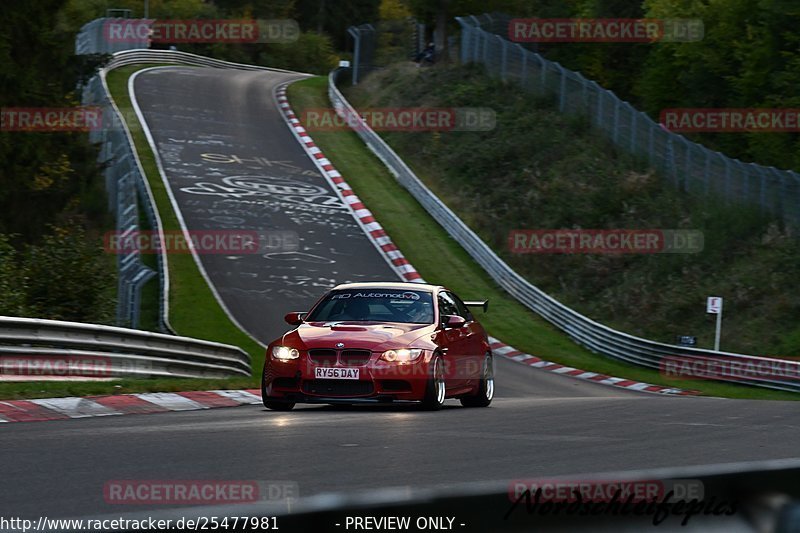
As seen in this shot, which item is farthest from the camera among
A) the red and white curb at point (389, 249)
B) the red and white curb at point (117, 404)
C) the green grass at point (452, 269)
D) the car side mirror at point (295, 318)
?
the green grass at point (452, 269)

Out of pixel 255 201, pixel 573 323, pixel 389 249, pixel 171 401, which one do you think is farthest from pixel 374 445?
pixel 255 201

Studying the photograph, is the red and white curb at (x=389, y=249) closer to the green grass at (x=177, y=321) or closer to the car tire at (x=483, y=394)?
the green grass at (x=177, y=321)

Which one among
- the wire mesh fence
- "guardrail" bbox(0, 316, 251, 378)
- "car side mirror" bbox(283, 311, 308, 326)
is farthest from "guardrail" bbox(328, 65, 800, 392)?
"car side mirror" bbox(283, 311, 308, 326)

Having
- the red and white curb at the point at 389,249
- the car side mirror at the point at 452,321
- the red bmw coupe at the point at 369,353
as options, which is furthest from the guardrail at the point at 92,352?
the red and white curb at the point at 389,249

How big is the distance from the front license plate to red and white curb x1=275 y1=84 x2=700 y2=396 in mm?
12856

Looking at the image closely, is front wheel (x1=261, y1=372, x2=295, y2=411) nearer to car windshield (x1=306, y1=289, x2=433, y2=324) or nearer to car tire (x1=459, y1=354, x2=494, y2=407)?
car windshield (x1=306, y1=289, x2=433, y2=324)

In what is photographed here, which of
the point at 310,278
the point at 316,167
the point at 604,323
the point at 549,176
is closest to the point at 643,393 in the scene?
the point at 604,323

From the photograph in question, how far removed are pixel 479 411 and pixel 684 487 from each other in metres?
9.48

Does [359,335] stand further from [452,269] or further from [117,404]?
[452,269]

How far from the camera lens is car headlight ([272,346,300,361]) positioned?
12.5 meters

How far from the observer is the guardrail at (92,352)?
43.8 feet

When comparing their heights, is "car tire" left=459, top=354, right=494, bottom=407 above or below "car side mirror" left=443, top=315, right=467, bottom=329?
below

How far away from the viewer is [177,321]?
2725 cm

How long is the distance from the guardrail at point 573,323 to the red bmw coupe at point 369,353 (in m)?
12.9
